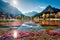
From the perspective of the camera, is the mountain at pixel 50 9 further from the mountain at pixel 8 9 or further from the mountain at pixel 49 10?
the mountain at pixel 8 9

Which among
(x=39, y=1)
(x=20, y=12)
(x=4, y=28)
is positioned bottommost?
(x=4, y=28)

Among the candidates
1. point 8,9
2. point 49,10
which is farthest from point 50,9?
point 8,9

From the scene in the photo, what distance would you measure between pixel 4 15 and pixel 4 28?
0.78 feet

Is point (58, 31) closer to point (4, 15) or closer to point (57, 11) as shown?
point (57, 11)

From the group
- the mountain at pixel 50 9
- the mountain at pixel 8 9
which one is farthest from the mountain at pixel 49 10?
the mountain at pixel 8 9

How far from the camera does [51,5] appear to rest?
216 cm

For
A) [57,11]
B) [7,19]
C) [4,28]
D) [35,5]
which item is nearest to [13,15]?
[7,19]

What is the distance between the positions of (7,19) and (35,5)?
575mm

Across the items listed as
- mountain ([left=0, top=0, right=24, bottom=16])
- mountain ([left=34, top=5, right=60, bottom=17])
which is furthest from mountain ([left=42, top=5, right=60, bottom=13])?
mountain ([left=0, top=0, right=24, bottom=16])

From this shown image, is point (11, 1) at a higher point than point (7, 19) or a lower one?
higher

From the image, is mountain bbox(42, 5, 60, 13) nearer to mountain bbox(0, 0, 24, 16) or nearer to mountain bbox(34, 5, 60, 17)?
mountain bbox(34, 5, 60, 17)

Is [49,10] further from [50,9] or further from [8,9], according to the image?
[8,9]

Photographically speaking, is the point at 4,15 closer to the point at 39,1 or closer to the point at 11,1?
the point at 11,1

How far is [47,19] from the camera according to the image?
216 cm
